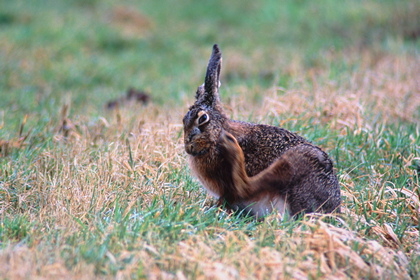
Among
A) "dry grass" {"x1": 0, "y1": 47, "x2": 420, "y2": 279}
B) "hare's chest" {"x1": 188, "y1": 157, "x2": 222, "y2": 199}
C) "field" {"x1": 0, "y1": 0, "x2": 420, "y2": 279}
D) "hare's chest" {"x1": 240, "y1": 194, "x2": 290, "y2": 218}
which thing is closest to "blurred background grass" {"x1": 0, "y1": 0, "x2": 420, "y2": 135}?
"field" {"x1": 0, "y1": 0, "x2": 420, "y2": 279}

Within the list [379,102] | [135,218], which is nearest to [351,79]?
[379,102]

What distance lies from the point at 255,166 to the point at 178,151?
1.16 m

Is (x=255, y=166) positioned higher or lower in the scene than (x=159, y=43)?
higher

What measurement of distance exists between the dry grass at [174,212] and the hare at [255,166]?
16cm

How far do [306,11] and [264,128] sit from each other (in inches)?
416

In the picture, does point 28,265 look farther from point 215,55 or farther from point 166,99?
point 166,99

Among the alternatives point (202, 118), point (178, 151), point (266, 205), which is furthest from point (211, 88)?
point (178, 151)

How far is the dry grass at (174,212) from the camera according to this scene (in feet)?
9.77

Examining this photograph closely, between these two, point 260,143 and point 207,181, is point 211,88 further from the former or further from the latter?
point 207,181

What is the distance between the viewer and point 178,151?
4.84m

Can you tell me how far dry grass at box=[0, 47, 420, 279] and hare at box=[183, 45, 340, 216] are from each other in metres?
0.16

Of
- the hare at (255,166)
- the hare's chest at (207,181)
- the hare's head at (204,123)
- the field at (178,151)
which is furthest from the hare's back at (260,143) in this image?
the field at (178,151)

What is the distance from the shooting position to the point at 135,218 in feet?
11.6

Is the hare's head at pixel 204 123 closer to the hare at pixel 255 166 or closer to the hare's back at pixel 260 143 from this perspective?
the hare at pixel 255 166
